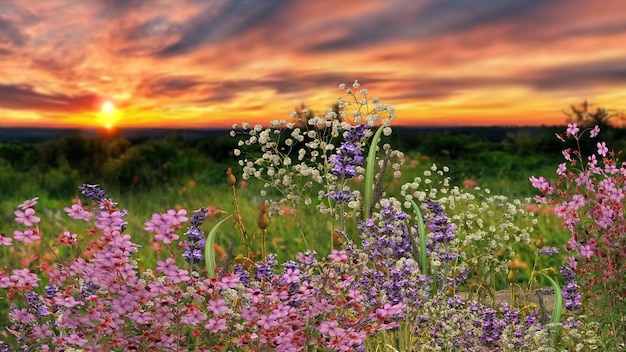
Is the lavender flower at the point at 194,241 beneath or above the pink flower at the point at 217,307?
above

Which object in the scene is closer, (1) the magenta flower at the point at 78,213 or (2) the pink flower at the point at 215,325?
(2) the pink flower at the point at 215,325

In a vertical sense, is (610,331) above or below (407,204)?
below

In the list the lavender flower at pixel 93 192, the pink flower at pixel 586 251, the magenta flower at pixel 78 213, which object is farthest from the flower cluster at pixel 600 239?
the magenta flower at pixel 78 213

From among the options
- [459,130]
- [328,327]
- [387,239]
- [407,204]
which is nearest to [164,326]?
[328,327]

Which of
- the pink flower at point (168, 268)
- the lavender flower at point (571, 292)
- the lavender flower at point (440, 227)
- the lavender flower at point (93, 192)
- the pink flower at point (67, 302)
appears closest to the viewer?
the pink flower at point (168, 268)

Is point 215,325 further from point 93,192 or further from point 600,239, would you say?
point 600,239

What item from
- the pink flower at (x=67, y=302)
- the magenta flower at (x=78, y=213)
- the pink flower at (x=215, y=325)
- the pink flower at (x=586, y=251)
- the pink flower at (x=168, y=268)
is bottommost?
the pink flower at (x=215, y=325)

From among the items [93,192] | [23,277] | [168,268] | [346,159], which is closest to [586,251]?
[346,159]

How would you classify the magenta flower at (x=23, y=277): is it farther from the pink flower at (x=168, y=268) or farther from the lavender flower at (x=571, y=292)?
the lavender flower at (x=571, y=292)

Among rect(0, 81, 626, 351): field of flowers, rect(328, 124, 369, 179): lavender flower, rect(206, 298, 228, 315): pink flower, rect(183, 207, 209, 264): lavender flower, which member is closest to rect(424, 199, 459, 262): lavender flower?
rect(0, 81, 626, 351): field of flowers

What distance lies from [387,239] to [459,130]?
19.0 metres

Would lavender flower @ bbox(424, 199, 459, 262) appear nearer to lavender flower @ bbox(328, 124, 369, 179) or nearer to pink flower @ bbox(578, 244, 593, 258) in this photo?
lavender flower @ bbox(328, 124, 369, 179)

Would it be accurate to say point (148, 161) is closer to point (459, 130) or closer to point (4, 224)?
point (4, 224)

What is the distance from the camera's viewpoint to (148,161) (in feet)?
53.2
